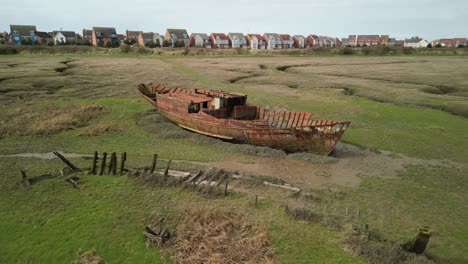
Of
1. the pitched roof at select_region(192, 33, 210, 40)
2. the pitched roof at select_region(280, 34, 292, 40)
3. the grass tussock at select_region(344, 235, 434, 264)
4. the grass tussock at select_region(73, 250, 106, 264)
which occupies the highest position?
the pitched roof at select_region(280, 34, 292, 40)

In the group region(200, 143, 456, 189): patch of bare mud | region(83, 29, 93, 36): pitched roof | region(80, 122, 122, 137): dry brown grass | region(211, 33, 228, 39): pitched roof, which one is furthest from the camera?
region(211, 33, 228, 39): pitched roof

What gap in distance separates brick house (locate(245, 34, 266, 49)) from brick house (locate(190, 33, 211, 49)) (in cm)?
1913

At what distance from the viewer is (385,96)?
1369 inches

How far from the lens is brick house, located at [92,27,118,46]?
5118 inches

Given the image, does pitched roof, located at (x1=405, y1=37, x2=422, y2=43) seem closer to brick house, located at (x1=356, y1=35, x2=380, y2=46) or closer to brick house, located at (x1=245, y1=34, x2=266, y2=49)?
brick house, located at (x1=356, y1=35, x2=380, y2=46)

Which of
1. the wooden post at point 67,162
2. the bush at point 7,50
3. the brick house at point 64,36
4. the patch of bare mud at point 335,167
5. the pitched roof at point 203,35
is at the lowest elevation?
the patch of bare mud at point 335,167

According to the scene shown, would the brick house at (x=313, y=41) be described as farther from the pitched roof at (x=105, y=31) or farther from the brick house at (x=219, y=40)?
the pitched roof at (x=105, y=31)

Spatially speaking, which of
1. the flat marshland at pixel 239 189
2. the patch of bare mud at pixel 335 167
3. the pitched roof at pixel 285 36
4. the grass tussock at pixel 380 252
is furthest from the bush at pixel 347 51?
the grass tussock at pixel 380 252

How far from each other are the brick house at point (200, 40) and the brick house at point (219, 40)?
1.87 meters

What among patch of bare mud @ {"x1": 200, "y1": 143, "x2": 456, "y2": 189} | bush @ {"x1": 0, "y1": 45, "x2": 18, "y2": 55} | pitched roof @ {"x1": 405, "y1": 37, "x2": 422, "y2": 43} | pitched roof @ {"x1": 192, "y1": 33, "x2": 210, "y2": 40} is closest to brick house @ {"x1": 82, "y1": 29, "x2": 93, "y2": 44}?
pitched roof @ {"x1": 192, "y1": 33, "x2": 210, "y2": 40}

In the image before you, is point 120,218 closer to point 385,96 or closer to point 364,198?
point 364,198

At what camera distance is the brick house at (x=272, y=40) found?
14662 cm

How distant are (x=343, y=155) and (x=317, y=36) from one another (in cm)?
15955

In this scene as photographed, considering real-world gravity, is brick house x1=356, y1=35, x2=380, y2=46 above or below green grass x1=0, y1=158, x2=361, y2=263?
above
